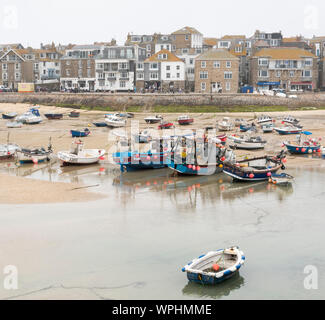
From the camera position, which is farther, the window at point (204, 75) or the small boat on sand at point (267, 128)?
the window at point (204, 75)

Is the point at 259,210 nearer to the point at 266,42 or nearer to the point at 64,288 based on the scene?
the point at 64,288

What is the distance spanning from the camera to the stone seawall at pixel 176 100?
6950 cm

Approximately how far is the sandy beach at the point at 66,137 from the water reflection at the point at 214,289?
38.8 ft

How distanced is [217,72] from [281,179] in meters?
47.7

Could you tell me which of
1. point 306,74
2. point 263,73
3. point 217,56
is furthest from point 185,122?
point 306,74

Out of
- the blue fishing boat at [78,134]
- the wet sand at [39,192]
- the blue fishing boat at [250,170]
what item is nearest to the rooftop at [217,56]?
the blue fishing boat at [78,134]

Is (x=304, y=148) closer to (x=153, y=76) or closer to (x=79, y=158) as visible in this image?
(x=79, y=158)

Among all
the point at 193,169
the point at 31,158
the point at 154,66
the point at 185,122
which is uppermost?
the point at 154,66

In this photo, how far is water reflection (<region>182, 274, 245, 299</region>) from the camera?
17.2 metres

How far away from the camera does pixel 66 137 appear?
4903 centimetres

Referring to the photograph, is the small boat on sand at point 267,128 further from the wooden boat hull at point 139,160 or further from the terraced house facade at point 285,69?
the terraced house facade at point 285,69

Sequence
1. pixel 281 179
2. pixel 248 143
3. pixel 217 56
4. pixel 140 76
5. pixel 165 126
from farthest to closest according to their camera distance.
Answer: pixel 140 76
pixel 217 56
pixel 165 126
pixel 248 143
pixel 281 179

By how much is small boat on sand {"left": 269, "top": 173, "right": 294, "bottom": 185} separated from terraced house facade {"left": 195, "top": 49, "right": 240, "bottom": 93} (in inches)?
1801
